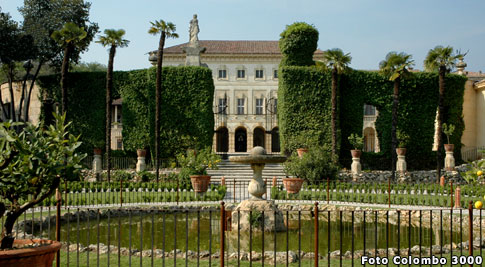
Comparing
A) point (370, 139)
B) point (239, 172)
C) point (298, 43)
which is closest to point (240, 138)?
point (370, 139)

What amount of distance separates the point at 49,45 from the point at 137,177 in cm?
1337

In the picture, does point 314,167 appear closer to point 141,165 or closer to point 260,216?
point 260,216

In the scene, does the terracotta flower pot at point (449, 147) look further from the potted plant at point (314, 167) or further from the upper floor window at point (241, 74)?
the upper floor window at point (241, 74)

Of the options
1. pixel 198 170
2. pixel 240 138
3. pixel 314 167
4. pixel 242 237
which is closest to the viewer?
pixel 242 237

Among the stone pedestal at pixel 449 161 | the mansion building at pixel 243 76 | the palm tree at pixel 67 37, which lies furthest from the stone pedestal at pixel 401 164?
the mansion building at pixel 243 76

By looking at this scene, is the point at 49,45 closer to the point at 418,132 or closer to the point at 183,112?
the point at 183,112

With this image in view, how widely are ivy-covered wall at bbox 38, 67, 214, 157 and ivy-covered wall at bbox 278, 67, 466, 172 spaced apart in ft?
17.0

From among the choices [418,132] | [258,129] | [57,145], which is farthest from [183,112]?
[57,145]

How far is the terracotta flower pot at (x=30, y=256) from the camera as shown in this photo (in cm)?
541

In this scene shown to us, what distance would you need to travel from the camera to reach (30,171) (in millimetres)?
5793

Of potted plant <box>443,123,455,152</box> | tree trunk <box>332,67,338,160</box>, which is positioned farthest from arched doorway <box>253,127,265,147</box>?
potted plant <box>443,123,455,152</box>

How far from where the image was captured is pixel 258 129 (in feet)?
162

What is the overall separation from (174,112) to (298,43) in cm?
884

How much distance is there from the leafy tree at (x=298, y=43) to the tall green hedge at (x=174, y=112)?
202 inches
